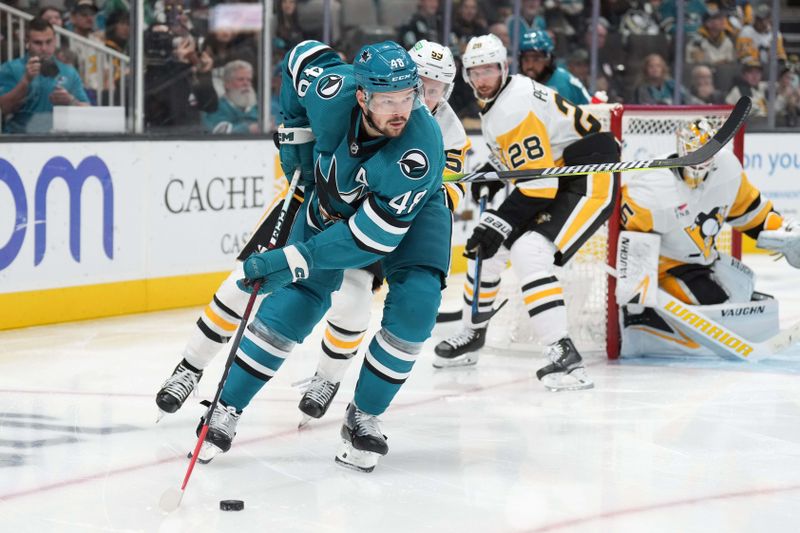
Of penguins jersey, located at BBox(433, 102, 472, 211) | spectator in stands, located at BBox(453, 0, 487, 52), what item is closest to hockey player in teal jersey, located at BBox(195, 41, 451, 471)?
penguins jersey, located at BBox(433, 102, 472, 211)

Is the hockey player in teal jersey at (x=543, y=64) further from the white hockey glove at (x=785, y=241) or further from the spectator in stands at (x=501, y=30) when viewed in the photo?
the spectator in stands at (x=501, y=30)

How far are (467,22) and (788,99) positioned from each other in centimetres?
223

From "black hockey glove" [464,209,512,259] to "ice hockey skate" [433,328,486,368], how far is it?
42cm

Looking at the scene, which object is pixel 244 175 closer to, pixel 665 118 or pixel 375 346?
pixel 665 118

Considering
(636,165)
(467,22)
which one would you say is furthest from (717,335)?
(467,22)

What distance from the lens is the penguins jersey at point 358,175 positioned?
2771 mm

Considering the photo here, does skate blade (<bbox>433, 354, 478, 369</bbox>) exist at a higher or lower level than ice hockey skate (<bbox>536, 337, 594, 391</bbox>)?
lower

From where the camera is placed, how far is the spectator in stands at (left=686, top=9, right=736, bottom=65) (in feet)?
27.2

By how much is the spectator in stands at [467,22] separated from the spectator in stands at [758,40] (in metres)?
1.88

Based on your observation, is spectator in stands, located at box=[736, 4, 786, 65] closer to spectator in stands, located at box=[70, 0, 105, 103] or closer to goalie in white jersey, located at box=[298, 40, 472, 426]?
spectator in stands, located at box=[70, 0, 105, 103]

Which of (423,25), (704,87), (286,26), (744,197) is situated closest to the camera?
(744,197)

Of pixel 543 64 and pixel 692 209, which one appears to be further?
pixel 543 64

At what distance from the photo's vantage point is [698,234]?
177 inches

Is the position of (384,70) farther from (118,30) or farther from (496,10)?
(496,10)
